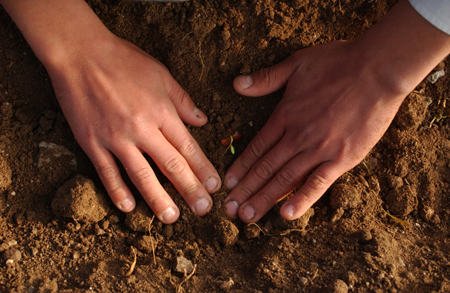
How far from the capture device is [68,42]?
7.14 ft

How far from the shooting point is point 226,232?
7.13ft

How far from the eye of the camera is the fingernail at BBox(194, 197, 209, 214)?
2275 millimetres

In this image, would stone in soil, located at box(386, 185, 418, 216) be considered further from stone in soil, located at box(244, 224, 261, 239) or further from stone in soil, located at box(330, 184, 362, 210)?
stone in soil, located at box(244, 224, 261, 239)

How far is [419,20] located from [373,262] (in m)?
1.32

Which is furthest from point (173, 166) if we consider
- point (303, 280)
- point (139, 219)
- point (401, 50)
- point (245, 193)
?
point (401, 50)

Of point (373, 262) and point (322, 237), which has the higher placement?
point (373, 262)

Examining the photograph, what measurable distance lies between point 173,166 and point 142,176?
0.20 metres

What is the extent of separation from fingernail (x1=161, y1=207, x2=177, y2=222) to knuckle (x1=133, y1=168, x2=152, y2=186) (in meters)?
0.22

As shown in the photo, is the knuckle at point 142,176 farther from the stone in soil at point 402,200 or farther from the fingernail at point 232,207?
the stone in soil at point 402,200

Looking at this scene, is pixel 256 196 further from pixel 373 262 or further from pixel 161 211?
pixel 373 262

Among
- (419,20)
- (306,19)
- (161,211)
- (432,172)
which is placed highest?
(419,20)

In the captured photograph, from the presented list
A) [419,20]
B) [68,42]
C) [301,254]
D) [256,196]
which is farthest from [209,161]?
[419,20]

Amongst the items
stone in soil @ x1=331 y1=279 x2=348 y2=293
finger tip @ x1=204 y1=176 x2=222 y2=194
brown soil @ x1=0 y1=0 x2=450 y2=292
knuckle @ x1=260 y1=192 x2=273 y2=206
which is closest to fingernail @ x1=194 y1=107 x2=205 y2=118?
brown soil @ x1=0 y1=0 x2=450 y2=292

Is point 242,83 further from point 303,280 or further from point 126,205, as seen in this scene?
point 303,280
